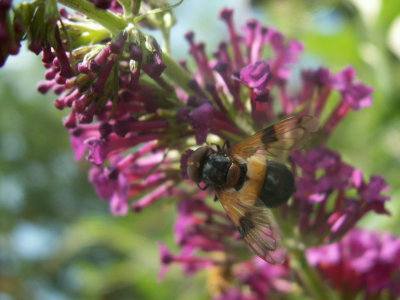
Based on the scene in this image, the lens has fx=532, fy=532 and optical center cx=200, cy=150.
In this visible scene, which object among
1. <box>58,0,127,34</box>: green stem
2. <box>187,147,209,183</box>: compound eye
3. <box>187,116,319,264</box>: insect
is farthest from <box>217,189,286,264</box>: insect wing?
<box>58,0,127,34</box>: green stem

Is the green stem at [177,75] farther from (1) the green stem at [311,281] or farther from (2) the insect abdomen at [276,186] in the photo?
(1) the green stem at [311,281]

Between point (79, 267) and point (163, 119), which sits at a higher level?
point (163, 119)

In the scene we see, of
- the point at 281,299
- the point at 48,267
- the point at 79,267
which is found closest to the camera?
the point at 281,299

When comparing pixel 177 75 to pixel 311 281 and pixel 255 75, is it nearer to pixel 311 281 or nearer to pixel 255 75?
pixel 255 75

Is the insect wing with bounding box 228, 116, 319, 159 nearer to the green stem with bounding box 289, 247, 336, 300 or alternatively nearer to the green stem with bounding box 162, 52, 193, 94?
the green stem with bounding box 162, 52, 193, 94

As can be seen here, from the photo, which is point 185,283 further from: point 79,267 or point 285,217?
point 285,217

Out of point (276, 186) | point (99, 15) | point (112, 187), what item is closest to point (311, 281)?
point (276, 186)

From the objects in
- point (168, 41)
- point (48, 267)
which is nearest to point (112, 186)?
point (168, 41)
